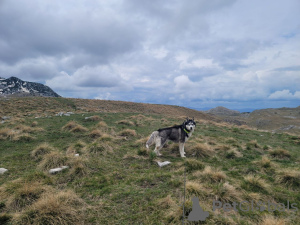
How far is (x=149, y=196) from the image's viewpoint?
4902mm

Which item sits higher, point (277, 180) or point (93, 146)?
point (93, 146)

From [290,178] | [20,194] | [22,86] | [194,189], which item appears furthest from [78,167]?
[22,86]

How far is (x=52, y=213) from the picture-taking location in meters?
3.72

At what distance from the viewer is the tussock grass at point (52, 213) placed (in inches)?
140

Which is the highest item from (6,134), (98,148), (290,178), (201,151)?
(6,134)

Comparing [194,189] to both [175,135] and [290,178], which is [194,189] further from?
[175,135]

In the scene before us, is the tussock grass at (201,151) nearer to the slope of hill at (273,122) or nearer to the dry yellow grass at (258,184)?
the dry yellow grass at (258,184)

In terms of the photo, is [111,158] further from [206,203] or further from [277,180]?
[277,180]

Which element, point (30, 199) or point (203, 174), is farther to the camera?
point (203, 174)

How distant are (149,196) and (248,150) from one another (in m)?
9.35

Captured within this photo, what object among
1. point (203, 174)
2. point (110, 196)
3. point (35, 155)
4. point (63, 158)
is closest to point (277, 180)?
point (203, 174)

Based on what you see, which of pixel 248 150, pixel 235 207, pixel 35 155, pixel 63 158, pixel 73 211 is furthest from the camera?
pixel 248 150

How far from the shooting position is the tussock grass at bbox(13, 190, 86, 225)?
140 inches

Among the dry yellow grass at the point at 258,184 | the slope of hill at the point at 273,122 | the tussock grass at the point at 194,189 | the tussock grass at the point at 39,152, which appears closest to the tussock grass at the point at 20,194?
the tussock grass at the point at 39,152
